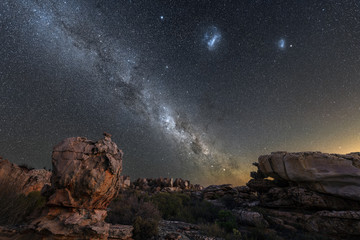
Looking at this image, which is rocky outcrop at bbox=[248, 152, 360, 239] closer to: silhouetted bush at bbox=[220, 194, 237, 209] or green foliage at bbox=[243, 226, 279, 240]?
green foliage at bbox=[243, 226, 279, 240]

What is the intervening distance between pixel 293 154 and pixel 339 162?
97.7 inches

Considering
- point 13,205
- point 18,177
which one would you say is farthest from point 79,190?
point 18,177

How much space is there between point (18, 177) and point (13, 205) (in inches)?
55.4

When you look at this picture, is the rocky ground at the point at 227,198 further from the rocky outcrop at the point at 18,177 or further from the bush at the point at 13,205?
the bush at the point at 13,205

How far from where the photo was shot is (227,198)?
46.9 feet

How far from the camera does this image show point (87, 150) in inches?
188

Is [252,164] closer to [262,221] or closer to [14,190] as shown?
[262,221]

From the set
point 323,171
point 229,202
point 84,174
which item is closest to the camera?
point 84,174

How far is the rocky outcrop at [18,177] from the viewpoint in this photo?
19.1ft

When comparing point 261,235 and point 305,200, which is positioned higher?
point 305,200

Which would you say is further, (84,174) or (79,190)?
(84,174)

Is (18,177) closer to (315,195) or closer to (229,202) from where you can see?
(229,202)

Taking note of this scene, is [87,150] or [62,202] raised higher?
[87,150]

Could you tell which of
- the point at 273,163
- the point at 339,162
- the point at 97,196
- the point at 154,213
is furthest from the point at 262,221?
the point at 97,196
